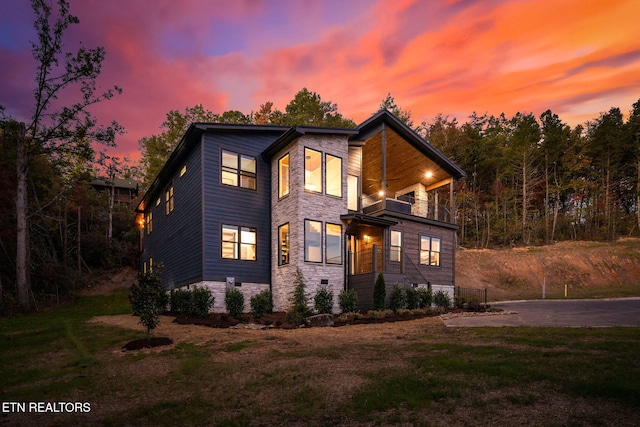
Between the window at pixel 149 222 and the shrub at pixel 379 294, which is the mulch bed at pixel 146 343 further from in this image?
the window at pixel 149 222

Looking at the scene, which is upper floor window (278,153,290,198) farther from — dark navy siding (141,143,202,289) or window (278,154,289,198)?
dark navy siding (141,143,202,289)

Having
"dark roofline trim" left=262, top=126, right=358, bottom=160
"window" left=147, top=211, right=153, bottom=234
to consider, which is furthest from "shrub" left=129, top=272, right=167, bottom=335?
"window" left=147, top=211, right=153, bottom=234

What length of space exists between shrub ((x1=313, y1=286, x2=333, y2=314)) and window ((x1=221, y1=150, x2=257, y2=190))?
20.5 ft

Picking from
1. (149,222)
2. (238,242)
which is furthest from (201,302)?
(149,222)

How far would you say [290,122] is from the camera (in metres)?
38.6

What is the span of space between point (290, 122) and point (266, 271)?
936 inches

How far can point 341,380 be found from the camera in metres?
6.57

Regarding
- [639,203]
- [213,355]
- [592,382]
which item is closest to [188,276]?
[213,355]

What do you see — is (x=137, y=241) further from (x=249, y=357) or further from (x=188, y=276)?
(x=249, y=357)

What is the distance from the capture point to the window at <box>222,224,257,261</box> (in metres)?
17.3

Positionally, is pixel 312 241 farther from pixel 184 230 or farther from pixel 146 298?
pixel 146 298

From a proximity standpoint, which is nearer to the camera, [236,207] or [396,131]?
[236,207]

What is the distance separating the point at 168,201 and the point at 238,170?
24.3ft

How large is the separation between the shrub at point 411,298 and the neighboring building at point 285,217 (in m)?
0.87
